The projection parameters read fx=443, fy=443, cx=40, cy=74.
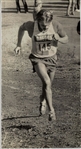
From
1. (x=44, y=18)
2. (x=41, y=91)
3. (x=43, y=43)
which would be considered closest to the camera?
(x=44, y=18)

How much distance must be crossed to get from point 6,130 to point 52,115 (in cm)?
88

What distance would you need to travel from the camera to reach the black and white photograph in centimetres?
550

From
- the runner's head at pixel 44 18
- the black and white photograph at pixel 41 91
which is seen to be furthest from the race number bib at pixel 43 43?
the runner's head at pixel 44 18

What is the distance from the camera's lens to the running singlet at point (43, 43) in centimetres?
541

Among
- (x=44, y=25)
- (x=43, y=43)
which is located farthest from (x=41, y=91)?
(x=44, y=25)

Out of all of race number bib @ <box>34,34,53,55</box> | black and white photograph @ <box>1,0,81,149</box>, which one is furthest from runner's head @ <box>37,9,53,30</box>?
race number bib @ <box>34,34,53,55</box>

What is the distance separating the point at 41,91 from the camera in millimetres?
8039

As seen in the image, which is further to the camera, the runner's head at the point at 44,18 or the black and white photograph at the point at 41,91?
the black and white photograph at the point at 41,91

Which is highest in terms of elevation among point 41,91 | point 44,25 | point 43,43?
point 44,25

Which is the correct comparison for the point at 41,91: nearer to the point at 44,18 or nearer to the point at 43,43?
the point at 43,43

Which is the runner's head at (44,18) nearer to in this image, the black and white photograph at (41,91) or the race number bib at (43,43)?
the black and white photograph at (41,91)

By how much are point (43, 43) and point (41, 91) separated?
266 cm

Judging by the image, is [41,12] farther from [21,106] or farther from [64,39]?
[21,106]

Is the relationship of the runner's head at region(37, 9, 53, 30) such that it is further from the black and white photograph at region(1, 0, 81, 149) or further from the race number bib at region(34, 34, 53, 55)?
the race number bib at region(34, 34, 53, 55)
